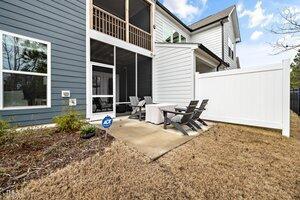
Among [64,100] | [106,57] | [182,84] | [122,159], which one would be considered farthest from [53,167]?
[182,84]

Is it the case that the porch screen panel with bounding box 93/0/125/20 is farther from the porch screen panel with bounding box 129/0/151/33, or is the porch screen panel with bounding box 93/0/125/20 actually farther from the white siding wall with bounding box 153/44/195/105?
the white siding wall with bounding box 153/44/195/105

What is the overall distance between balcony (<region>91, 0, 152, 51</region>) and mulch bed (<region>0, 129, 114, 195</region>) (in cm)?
458

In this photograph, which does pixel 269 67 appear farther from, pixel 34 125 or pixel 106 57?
pixel 34 125

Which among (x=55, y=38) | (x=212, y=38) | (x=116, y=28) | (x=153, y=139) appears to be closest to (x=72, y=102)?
(x=55, y=38)

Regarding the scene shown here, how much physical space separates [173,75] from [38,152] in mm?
6998

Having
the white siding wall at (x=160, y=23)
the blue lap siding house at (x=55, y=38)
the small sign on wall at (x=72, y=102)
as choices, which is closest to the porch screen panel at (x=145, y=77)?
the white siding wall at (x=160, y=23)

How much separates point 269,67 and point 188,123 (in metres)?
3.20

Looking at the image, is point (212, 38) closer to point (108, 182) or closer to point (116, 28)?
point (116, 28)

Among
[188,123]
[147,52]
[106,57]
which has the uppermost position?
[147,52]

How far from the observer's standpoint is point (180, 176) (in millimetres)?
2930

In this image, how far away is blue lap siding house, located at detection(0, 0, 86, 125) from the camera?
4.80 m

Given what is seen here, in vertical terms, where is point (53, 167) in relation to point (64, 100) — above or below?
below

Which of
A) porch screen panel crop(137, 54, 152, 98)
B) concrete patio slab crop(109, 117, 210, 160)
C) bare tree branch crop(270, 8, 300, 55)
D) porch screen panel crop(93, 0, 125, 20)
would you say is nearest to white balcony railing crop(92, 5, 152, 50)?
porch screen panel crop(137, 54, 152, 98)

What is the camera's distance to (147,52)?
952 cm
